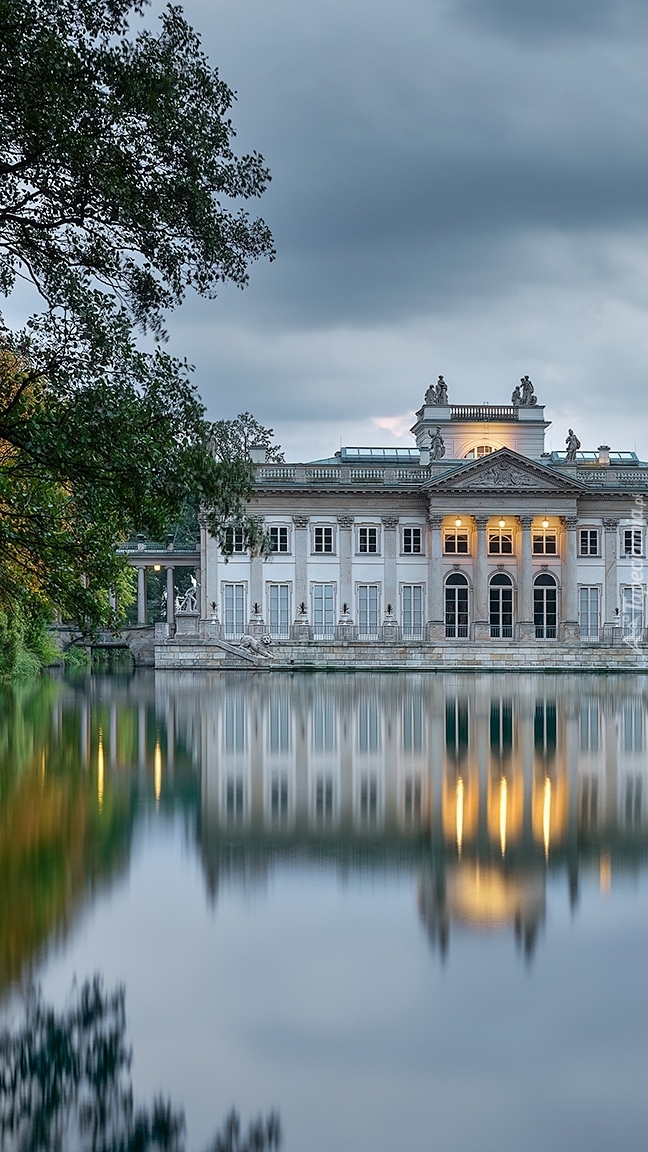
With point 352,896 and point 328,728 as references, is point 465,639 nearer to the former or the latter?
point 328,728

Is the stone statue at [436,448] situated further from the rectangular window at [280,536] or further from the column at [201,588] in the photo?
the column at [201,588]

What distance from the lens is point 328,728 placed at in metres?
25.6

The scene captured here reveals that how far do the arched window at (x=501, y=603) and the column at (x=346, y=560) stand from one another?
7385 mm

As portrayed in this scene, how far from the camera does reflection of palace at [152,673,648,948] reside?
10.3 m

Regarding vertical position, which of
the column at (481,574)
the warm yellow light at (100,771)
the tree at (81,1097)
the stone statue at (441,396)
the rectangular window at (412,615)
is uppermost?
the stone statue at (441,396)

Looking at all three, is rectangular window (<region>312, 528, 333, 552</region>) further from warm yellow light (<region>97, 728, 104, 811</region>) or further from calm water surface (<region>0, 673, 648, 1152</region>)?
calm water surface (<region>0, 673, 648, 1152</region>)

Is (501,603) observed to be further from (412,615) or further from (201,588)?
(201,588)

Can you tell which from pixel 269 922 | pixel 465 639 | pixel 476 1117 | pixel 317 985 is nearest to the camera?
pixel 476 1117

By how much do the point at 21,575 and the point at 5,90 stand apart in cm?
741

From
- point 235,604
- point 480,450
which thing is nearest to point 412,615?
point 235,604

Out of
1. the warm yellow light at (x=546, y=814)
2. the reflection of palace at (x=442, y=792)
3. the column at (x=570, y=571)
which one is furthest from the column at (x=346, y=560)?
the warm yellow light at (x=546, y=814)

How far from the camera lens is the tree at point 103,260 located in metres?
12.3

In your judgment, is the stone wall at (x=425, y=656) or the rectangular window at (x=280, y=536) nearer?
the stone wall at (x=425, y=656)

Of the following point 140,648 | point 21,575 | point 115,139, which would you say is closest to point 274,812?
point 21,575
